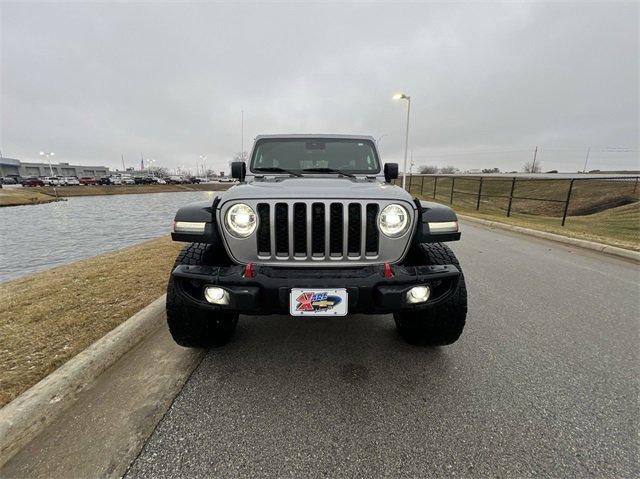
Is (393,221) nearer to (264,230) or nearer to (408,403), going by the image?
(264,230)

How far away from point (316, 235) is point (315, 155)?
65.1 inches

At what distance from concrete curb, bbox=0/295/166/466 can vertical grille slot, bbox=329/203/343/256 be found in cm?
183

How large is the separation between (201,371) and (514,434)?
1998mm

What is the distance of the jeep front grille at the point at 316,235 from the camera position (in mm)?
2014

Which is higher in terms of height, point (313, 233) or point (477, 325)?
point (313, 233)

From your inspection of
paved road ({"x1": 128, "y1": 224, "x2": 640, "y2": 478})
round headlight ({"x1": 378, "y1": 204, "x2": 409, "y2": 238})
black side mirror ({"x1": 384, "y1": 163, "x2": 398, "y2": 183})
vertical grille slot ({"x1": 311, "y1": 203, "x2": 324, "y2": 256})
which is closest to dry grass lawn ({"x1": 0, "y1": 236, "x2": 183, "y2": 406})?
paved road ({"x1": 128, "y1": 224, "x2": 640, "y2": 478})

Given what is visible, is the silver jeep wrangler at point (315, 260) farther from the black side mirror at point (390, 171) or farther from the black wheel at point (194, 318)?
the black side mirror at point (390, 171)

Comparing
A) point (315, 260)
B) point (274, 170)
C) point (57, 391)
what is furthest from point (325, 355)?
point (274, 170)

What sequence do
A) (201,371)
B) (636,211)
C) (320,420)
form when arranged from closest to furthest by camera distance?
1. (320,420)
2. (201,371)
3. (636,211)

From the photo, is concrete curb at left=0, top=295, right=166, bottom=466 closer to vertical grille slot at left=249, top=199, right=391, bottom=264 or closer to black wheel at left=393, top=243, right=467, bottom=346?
vertical grille slot at left=249, top=199, right=391, bottom=264

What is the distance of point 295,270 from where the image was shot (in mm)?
2045

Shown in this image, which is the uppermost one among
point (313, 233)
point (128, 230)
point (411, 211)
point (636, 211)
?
point (411, 211)

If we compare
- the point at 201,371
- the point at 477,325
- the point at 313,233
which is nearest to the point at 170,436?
the point at 201,371

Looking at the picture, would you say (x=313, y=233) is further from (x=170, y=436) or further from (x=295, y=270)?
(x=170, y=436)
